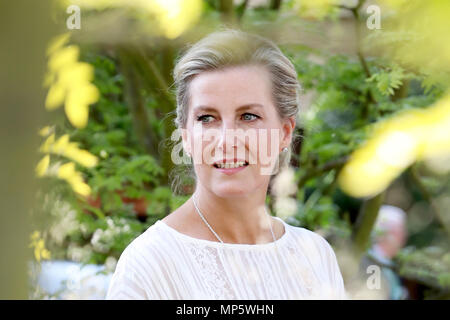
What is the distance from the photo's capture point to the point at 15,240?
0.96 meters

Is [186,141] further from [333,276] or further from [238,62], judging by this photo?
[333,276]

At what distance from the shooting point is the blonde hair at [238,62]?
1135 mm

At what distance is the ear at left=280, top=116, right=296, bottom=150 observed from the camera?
48.8 inches

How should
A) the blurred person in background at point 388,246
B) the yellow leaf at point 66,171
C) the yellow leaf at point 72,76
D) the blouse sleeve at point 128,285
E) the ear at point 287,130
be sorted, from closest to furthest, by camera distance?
the blouse sleeve at point 128,285, the ear at point 287,130, the yellow leaf at point 72,76, the yellow leaf at point 66,171, the blurred person in background at point 388,246

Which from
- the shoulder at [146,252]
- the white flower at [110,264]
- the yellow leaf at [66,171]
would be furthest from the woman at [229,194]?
the white flower at [110,264]

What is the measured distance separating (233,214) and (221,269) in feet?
0.42

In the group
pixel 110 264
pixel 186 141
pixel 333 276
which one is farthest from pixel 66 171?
pixel 333 276

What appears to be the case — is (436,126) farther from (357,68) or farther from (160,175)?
(160,175)

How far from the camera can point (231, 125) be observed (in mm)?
→ 1139

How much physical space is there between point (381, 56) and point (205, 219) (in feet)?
2.99

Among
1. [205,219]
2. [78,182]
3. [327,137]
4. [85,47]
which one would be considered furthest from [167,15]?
[205,219]

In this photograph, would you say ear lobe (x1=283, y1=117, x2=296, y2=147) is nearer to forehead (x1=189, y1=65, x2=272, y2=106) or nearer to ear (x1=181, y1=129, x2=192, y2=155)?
forehead (x1=189, y1=65, x2=272, y2=106)

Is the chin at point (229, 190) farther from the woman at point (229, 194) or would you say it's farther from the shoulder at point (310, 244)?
the shoulder at point (310, 244)

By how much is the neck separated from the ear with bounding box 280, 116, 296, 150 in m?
0.13
